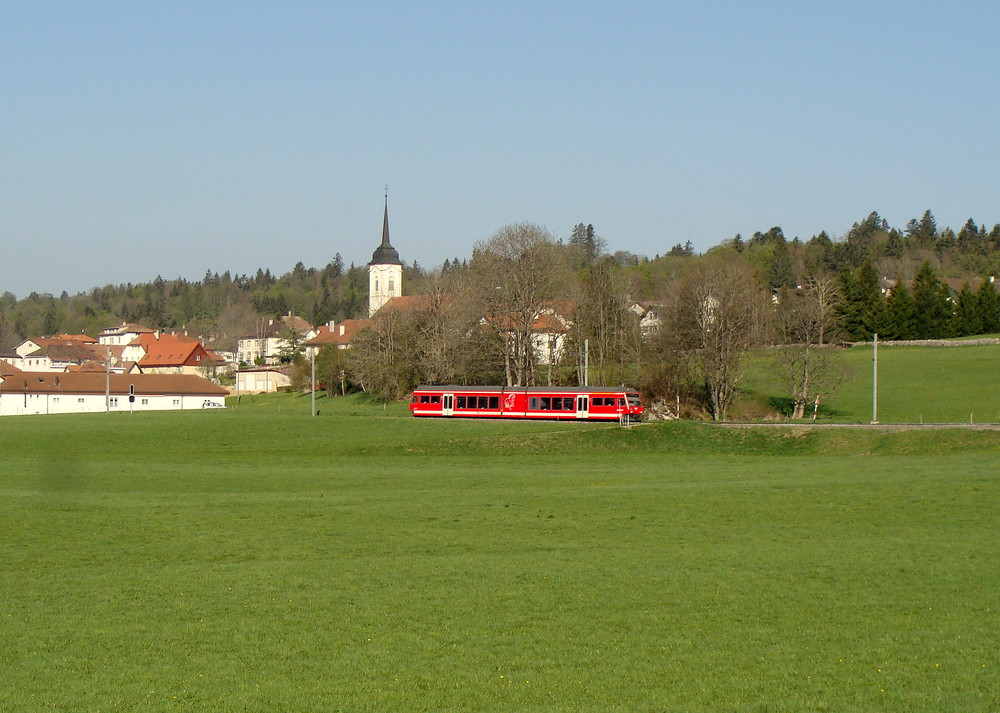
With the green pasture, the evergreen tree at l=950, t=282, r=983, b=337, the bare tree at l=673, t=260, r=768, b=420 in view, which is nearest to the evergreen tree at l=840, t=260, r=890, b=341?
the green pasture

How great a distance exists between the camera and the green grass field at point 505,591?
10.8m

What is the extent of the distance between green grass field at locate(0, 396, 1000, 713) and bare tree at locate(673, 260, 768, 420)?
31130 millimetres

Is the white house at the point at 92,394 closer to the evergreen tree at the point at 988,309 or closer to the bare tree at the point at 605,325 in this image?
the bare tree at the point at 605,325

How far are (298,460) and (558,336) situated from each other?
130ft

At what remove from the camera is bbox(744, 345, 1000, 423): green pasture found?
209 feet

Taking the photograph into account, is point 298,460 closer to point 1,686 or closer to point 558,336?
point 1,686

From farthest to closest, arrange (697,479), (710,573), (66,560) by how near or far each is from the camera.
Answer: (697,479), (66,560), (710,573)

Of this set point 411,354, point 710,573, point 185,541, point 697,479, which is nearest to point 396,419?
point 411,354

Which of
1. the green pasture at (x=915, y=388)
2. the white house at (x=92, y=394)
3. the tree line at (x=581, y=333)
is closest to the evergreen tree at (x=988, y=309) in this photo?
the green pasture at (x=915, y=388)

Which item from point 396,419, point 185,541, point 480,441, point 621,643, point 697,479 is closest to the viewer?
point 621,643

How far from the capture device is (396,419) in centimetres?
5931

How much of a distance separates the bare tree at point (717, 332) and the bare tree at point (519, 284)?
10322 mm

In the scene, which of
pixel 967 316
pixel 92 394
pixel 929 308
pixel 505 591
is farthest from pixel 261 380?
pixel 505 591

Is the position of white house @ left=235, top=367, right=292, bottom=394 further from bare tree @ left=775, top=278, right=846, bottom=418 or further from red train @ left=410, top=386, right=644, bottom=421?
bare tree @ left=775, top=278, right=846, bottom=418
